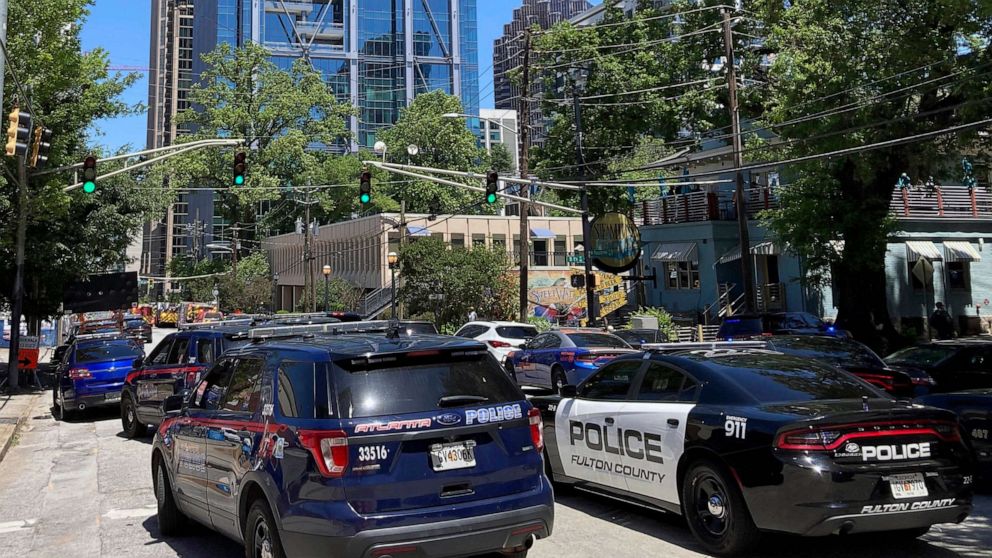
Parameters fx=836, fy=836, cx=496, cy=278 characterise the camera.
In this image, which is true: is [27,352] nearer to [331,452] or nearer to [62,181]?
[62,181]

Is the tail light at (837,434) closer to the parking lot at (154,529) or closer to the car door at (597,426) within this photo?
the parking lot at (154,529)

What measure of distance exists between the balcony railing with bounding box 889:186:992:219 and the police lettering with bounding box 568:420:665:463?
29.5 meters

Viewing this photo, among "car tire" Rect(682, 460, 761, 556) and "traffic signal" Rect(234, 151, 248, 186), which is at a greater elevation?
"traffic signal" Rect(234, 151, 248, 186)

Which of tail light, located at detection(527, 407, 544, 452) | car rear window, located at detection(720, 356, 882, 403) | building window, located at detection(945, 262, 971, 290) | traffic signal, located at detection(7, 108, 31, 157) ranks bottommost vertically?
tail light, located at detection(527, 407, 544, 452)

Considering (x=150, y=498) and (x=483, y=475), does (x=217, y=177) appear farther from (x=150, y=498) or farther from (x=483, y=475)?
(x=483, y=475)

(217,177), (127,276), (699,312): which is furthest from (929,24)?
(217,177)

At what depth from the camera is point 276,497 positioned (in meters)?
5.41

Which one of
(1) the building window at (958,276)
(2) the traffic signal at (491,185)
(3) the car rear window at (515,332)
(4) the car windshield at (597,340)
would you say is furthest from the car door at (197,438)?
(1) the building window at (958,276)

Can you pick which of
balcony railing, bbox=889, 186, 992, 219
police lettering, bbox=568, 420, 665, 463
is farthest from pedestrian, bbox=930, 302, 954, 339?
police lettering, bbox=568, 420, 665, 463

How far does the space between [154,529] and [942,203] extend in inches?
1363

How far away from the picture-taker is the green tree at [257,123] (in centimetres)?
6544

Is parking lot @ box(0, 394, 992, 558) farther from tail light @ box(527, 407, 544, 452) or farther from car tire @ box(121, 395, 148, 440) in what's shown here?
car tire @ box(121, 395, 148, 440)

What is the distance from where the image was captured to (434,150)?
76812 mm

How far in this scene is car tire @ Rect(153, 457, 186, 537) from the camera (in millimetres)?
7625
